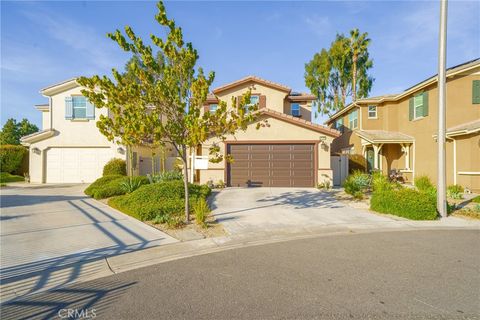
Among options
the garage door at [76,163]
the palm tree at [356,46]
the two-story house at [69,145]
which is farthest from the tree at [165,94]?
the palm tree at [356,46]

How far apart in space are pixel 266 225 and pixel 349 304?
4451 millimetres

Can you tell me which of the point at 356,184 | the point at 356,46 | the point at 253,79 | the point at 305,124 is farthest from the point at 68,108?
the point at 356,46

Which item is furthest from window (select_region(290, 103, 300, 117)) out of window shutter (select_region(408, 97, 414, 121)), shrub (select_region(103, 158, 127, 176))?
shrub (select_region(103, 158, 127, 176))

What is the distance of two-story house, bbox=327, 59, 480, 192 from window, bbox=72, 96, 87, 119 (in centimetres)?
2023

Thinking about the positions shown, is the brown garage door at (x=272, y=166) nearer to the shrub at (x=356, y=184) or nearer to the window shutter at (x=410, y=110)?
the shrub at (x=356, y=184)

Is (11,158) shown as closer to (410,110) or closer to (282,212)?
(282,212)

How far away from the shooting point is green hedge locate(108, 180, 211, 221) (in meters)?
8.59

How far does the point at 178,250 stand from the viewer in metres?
5.83

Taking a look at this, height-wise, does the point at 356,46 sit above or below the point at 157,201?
above

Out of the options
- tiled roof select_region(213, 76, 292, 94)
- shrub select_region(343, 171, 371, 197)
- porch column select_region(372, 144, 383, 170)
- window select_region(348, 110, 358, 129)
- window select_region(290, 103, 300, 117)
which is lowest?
shrub select_region(343, 171, 371, 197)

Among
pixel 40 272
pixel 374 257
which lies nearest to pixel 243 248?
pixel 374 257

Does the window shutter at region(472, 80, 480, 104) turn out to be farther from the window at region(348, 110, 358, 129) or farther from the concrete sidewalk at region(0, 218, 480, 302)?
the concrete sidewalk at region(0, 218, 480, 302)

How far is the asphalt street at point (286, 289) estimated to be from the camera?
3383 millimetres

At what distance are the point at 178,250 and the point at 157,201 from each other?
4.57 metres
